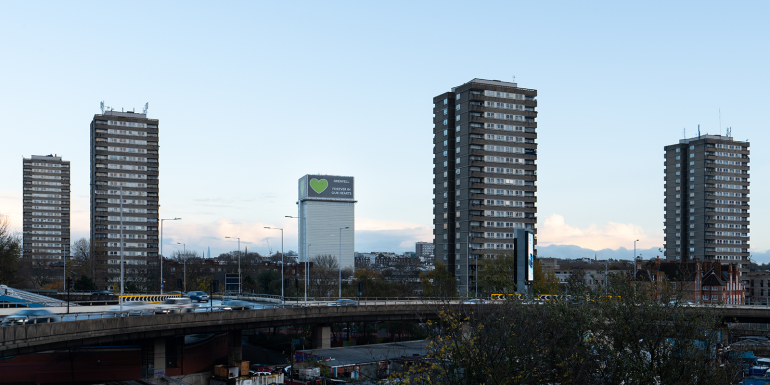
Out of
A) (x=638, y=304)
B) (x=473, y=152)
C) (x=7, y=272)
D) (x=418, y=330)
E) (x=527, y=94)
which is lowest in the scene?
(x=418, y=330)

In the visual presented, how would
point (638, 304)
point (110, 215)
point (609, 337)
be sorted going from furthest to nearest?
point (110, 215)
point (638, 304)
point (609, 337)

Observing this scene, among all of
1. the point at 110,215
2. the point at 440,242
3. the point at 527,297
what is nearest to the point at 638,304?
the point at 527,297

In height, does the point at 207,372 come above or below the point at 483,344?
below

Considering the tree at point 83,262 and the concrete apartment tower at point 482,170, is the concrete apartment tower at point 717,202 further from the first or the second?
the tree at point 83,262

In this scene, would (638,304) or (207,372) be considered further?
(207,372)

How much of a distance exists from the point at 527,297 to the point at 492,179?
4077 inches

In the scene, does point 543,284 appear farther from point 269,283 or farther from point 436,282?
point 269,283

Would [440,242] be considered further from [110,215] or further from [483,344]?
[483,344]

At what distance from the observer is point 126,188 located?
178m

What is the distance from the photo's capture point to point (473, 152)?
450ft

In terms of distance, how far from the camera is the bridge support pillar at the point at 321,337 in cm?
7388

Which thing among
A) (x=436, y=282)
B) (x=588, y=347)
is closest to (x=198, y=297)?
(x=436, y=282)

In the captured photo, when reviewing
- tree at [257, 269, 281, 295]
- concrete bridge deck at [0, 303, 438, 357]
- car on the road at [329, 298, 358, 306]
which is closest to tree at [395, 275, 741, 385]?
concrete bridge deck at [0, 303, 438, 357]

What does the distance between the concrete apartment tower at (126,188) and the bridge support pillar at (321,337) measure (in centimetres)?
11507
